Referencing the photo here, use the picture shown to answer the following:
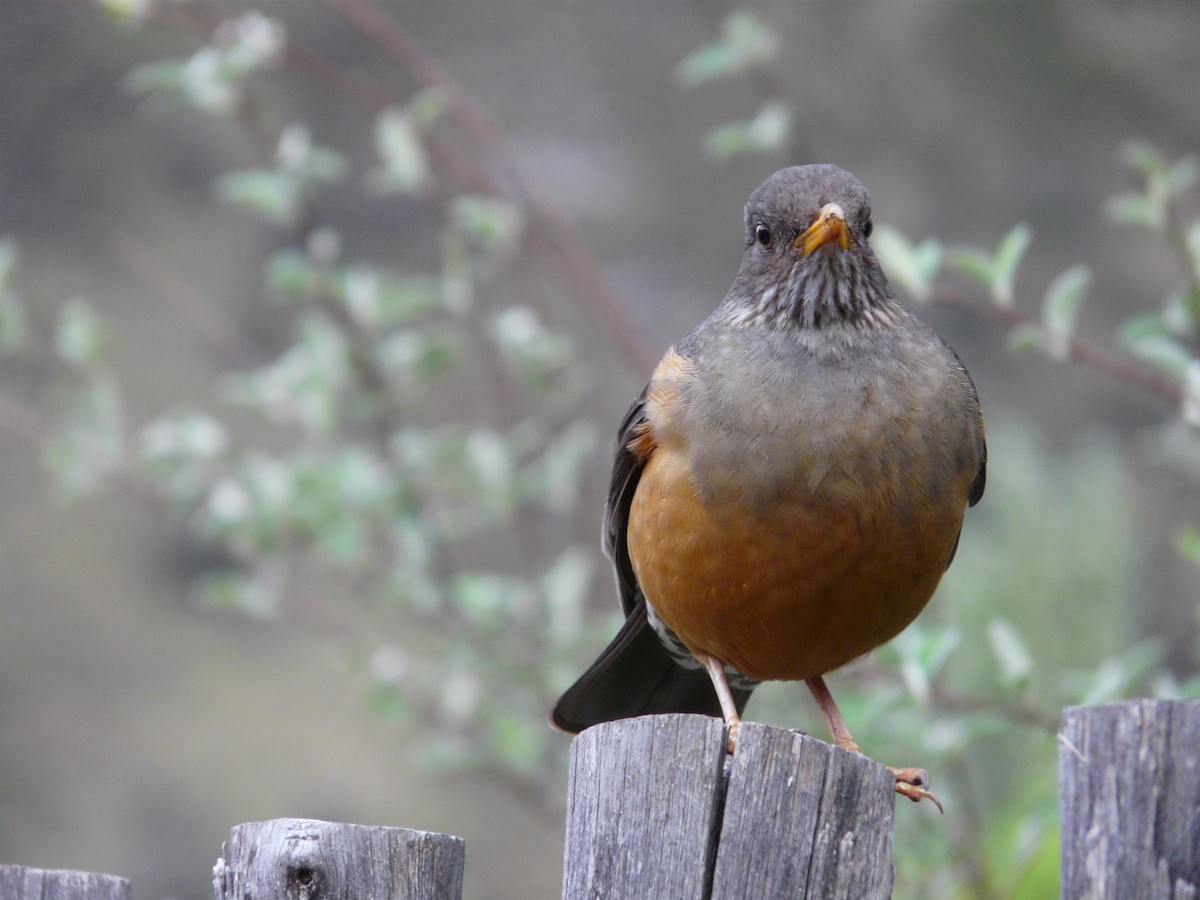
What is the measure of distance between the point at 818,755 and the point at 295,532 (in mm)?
3400

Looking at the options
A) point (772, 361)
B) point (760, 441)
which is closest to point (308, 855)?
point (760, 441)

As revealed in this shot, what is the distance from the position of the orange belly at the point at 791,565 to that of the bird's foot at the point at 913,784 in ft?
1.14

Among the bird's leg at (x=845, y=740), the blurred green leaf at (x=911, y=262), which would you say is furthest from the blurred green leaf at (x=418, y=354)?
the bird's leg at (x=845, y=740)

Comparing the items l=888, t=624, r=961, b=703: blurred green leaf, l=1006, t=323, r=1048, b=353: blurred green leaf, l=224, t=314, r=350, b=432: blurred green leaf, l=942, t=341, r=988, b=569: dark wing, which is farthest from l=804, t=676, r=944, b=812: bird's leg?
l=224, t=314, r=350, b=432: blurred green leaf

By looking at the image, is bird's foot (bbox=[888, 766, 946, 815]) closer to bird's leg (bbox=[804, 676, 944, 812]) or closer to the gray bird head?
bird's leg (bbox=[804, 676, 944, 812])

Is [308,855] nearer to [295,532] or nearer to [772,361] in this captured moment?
[772,361]

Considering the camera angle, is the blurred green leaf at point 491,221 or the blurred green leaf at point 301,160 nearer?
the blurred green leaf at point 491,221

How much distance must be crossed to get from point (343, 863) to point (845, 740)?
1.74 m

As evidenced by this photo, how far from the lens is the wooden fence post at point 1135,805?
5.61ft

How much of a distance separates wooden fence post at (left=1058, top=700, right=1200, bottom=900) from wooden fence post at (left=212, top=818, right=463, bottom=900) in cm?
104

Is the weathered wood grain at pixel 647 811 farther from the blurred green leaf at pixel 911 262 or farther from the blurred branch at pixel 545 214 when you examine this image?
the blurred branch at pixel 545 214

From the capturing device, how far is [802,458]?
2.99 meters

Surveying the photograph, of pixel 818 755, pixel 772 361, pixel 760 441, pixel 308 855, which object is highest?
pixel 772 361

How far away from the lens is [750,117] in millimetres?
9031
